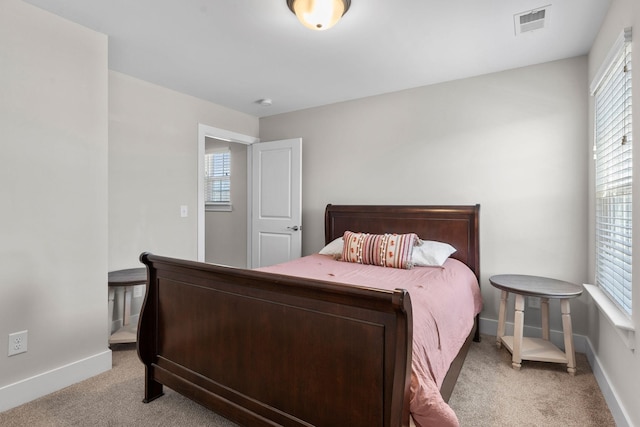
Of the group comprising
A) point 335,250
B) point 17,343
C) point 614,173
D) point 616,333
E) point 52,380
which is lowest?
point 52,380

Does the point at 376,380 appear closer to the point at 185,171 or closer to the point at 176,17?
the point at 176,17

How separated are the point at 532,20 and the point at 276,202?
9.51 ft

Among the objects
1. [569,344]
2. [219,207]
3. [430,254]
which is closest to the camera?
[569,344]

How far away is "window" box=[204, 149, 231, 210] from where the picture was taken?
489 centimetres

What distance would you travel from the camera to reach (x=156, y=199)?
10.8ft

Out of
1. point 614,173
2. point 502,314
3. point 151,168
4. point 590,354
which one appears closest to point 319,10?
point 614,173

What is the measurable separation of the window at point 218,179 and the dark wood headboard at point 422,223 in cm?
185

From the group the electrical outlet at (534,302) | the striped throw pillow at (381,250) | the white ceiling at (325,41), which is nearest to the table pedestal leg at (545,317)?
the electrical outlet at (534,302)

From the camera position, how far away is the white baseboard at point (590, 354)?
1.76m

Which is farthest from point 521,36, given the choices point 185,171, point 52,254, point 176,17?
point 52,254

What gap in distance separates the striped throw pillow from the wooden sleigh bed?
834mm

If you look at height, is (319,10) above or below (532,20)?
below

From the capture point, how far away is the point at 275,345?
4.92ft

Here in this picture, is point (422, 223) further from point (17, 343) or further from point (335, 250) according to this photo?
point (17, 343)
